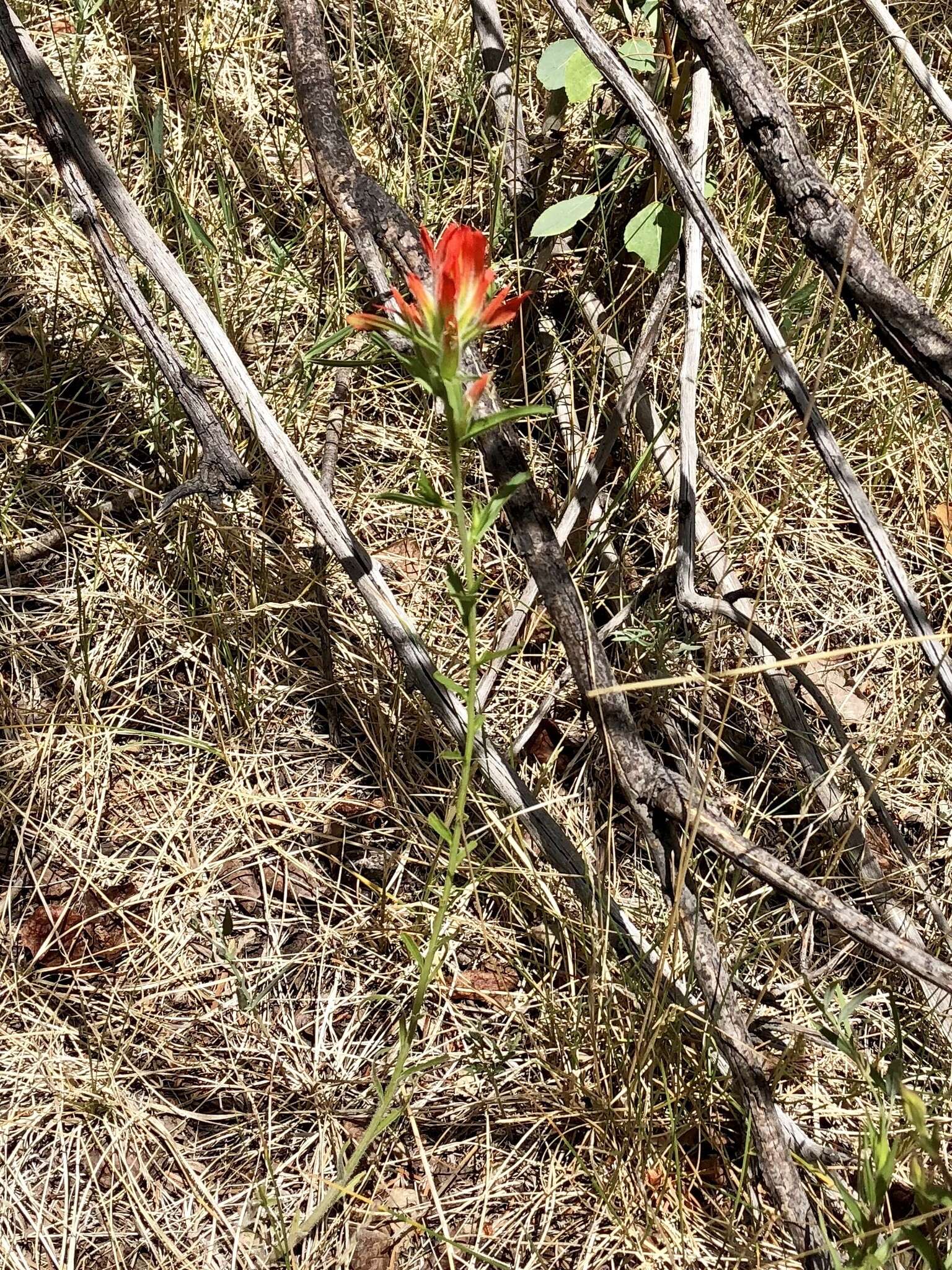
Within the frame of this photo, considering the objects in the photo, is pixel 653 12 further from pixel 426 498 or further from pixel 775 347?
pixel 426 498

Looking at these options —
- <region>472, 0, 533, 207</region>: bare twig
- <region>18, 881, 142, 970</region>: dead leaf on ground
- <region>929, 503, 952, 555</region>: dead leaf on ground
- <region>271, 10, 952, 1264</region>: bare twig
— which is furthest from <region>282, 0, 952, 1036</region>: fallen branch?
<region>929, 503, 952, 555</region>: dead leaf on ground

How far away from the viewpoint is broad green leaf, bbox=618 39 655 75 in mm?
1940

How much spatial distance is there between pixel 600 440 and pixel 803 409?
2.09 feet

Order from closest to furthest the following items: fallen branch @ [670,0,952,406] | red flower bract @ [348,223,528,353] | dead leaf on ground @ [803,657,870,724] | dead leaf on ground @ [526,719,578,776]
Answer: red flower bract @ [348,223,528,353] < fallen branch @ [670,0,952,406] < dead leaf on ground @ [526,719,578,776] < dead leaf on ground @ [803,657,870,724]

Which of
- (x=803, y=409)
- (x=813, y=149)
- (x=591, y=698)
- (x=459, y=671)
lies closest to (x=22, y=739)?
(x=459, y=671)

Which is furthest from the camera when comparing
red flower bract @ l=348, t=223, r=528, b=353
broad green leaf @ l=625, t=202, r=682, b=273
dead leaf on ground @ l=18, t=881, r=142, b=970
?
broad green leaf @ l=625, t=202, r=682, b=273

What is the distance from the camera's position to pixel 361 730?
197 cm

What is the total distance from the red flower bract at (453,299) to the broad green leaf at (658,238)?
0.85 meters

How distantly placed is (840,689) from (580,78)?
1.24 metres

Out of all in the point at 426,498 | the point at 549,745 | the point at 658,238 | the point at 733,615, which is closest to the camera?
the point at 426,498

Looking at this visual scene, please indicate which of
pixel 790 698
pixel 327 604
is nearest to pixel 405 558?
pixel 327 604

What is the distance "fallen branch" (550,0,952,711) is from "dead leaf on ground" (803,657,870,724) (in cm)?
55

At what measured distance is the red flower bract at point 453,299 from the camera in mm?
1082

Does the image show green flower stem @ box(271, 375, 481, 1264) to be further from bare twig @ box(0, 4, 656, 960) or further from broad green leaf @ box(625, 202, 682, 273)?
broad green leaf @ box(625, 202, 682, 273)
